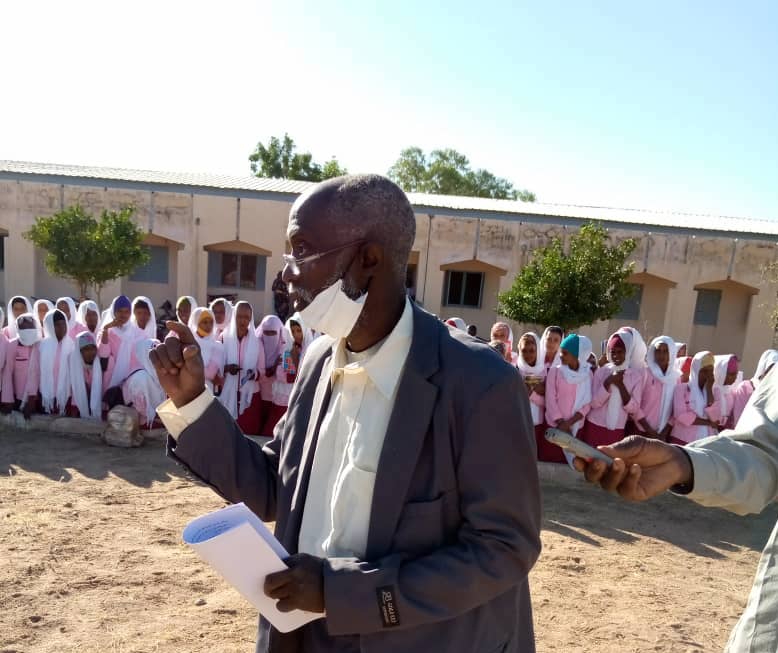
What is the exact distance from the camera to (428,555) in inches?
57.9

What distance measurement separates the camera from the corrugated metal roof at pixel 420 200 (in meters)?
19.6

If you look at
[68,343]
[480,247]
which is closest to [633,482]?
[68,343]

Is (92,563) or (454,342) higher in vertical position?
A: (454,342)

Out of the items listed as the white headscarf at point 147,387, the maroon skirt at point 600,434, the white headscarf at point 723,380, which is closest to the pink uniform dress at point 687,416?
the white headscarf at point 723,380

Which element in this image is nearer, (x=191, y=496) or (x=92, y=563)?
(x=92, y=563)

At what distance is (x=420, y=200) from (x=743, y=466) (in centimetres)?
2087

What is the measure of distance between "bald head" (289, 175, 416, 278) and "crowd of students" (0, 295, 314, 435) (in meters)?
5.75

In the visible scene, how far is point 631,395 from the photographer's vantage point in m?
7.07

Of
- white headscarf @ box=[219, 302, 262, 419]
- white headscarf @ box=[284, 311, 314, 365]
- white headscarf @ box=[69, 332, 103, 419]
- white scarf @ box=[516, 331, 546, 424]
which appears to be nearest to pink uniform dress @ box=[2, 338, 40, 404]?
white headscarf @ box=[69, 332, 103, 419]

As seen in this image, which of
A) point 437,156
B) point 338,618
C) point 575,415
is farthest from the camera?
Answer: point 437,156

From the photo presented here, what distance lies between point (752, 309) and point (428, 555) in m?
21.3

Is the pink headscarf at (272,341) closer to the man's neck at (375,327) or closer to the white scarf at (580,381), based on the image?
the white scarf at (580,381)

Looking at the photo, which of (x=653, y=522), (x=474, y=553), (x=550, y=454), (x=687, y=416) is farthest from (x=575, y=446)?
(x=687, y=416)

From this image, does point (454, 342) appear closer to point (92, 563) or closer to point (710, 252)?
point (92, 563)
